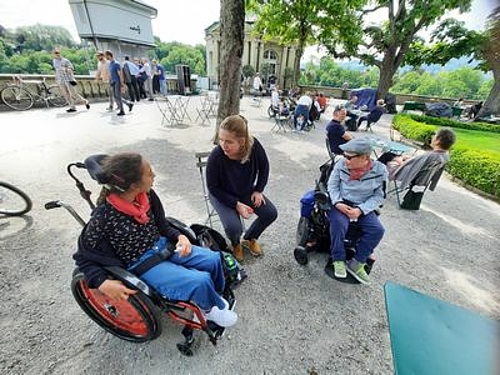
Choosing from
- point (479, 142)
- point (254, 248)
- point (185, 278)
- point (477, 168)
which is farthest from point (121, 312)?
point (479, 142)

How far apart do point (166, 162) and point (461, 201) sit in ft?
19.4

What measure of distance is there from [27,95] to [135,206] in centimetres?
981

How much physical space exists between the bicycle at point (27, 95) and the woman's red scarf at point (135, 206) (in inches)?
375

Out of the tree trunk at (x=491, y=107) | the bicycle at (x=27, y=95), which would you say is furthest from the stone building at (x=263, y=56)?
the bicycle at (x=27, y=95)

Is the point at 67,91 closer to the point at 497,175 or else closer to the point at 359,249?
the point at 359,249

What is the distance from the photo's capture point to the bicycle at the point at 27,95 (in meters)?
7.77

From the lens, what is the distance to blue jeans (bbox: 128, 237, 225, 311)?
5.33 feet

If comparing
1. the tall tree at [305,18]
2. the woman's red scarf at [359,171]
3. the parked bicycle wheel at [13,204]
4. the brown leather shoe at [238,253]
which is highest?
the tall tree at [305,18]

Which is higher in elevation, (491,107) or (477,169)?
(477,169)

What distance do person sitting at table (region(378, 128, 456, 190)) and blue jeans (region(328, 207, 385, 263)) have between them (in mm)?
1938

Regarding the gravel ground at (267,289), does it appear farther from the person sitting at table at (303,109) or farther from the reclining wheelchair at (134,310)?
the person sitting at table at (303,109)

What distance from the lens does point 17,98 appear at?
7930 mm

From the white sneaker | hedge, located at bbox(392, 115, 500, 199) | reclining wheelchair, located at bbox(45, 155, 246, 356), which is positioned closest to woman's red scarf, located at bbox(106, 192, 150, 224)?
reclining wheelchair, located at bbox(45, 155, 246, 356)

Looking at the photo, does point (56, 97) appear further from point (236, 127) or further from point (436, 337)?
point (436, 337)
